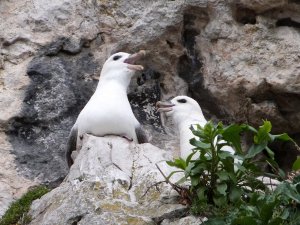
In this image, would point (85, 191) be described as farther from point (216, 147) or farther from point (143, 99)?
point (143, 99)

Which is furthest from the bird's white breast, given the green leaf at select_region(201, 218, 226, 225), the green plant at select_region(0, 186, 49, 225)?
the green leaf at select_region(201, 218, 226, 225)

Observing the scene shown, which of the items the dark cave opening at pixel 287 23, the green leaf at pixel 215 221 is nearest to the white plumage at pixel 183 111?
the dark cave opening at pixel 287 23

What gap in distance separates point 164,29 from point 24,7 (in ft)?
3.43

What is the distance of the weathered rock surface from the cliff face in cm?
80

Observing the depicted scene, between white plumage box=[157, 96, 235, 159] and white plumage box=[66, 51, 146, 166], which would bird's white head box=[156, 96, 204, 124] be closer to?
white plumage box=[157, 96, 235, 159]

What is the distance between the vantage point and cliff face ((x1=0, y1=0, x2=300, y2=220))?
6133 millimetres

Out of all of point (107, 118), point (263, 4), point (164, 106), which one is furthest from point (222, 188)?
point (263, 4)

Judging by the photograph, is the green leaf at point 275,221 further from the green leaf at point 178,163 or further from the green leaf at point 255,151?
the green leaf at point 178,163

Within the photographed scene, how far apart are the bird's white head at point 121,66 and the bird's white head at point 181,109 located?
10.8 inches

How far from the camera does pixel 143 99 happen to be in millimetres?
6449

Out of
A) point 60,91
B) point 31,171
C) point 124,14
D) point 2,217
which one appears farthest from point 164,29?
point 2,217

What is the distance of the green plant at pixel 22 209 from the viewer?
5.09 m

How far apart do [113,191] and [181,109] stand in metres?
1.18

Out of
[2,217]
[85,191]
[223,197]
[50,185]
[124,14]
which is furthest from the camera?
[124,14]
